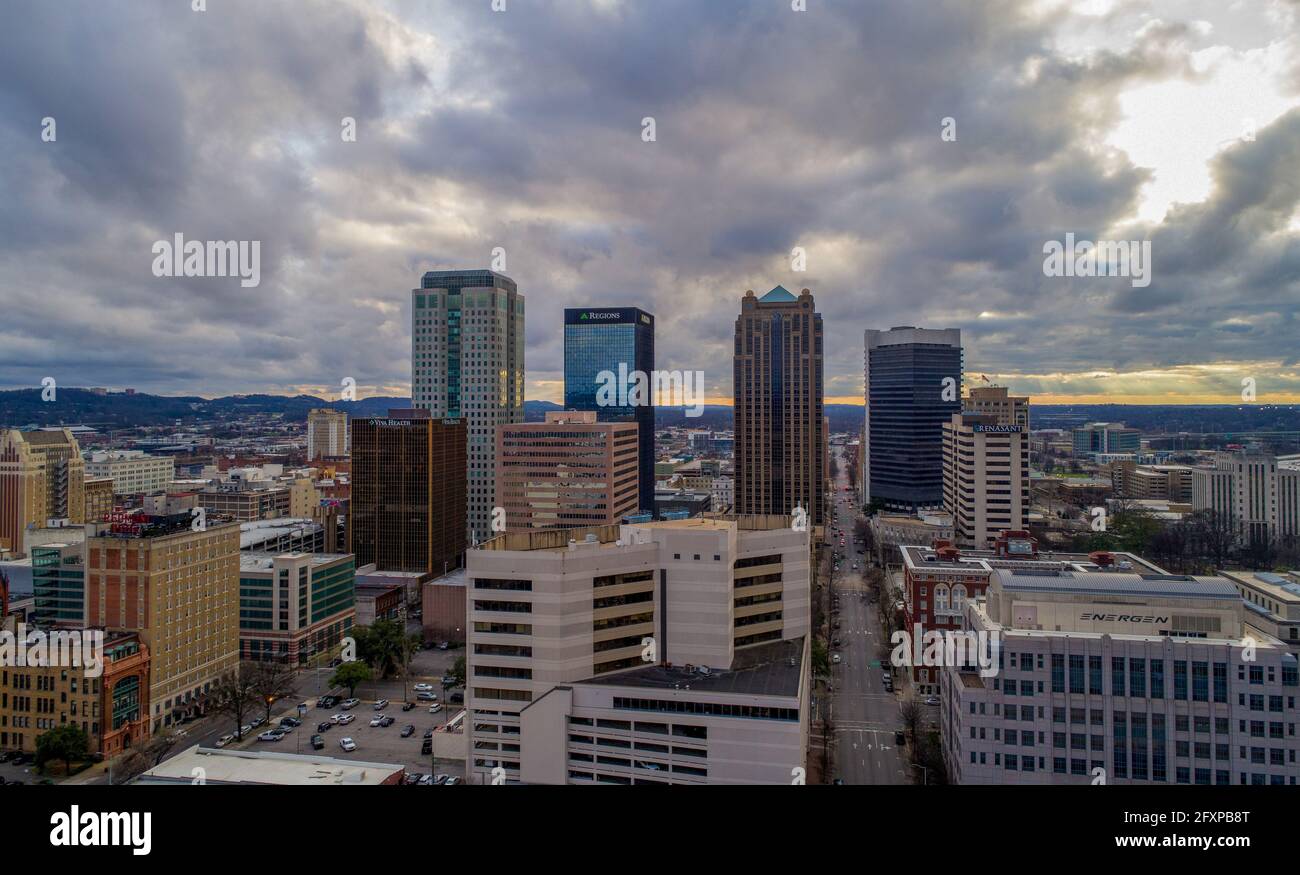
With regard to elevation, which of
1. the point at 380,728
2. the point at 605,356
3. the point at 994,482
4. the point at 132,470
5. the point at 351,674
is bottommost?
the point at 380,728

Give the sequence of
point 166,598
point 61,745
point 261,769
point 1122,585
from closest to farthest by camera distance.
Answer: point 261,769, point 1122,585, point 61,745, point 166,598

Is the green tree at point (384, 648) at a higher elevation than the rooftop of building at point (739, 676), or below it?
below

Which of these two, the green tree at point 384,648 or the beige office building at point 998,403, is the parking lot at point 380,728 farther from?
the beige office building at point 998,403

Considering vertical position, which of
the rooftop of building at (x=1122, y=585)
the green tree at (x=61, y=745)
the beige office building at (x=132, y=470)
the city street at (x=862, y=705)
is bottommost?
the city street at (x=862, y=705)

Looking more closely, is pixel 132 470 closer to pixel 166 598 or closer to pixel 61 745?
pixel 166 598

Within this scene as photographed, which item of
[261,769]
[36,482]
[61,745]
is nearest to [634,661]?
[261,769]

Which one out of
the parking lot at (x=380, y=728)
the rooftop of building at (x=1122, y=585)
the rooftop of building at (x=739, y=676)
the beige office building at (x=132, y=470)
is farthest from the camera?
the beige office building at (x=132, y=470)

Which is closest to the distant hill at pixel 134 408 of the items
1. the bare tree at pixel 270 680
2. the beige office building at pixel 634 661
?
the bare tree at pixel 270 680
